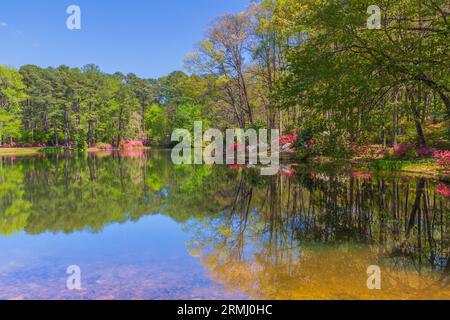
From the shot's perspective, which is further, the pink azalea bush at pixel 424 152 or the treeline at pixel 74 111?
the treeline at pixel 74 111

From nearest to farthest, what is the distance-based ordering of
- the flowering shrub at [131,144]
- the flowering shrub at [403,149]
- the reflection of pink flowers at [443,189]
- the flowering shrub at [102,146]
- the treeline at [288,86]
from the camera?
the treeline at [288,86] < the reflection of pink flowers at [443,189] < the flowering shrub at [403,149] < the flowering shrub at [102,146] < the flowering shrub at [131,144]

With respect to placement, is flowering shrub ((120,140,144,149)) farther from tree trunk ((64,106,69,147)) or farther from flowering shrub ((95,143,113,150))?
tree trunk ((64,106,69,147))

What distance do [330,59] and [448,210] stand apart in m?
5.65

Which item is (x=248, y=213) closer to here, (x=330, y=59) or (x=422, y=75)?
(x=330, y=59)

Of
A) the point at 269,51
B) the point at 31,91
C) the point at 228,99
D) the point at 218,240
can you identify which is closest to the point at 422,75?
the point at 218,240

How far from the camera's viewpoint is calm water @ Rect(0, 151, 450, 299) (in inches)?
195

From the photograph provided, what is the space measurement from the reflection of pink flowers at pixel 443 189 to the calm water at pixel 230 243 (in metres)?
0.23

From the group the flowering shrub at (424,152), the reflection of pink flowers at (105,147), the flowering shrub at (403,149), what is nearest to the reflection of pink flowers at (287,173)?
the flowering shrub at (403,149)

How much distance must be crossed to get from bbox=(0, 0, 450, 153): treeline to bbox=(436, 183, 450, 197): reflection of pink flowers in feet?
9.80

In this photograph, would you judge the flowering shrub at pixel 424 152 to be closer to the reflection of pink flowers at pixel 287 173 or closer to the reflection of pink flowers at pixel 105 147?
the reflection of pink flowers at pixel 287 173

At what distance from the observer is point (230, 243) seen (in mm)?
7277

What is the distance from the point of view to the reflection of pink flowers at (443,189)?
1181 cm

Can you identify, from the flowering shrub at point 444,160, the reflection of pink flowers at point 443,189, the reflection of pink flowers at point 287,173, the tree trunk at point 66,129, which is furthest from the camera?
the tree trunk at point 66,129

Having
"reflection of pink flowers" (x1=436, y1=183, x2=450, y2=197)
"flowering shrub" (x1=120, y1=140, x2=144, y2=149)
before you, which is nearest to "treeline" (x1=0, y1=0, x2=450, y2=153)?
"flowering shrub" (x1=120, y1=140, x2=144, y2=149)
